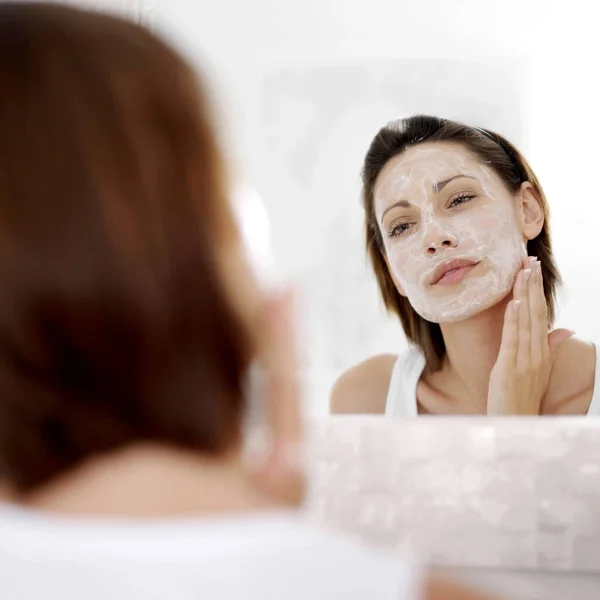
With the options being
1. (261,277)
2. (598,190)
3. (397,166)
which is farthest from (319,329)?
(261,277)

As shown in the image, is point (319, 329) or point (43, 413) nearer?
point (43, 413)

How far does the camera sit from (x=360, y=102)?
58.9 inches

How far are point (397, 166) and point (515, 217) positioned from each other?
9.2 inches

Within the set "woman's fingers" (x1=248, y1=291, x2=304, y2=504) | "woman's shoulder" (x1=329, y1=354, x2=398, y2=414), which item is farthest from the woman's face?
"woman's fingers" (x1=248, y1=291, x2=304, y2=504)

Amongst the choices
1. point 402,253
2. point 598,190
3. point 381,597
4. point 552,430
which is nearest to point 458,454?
point 552,430

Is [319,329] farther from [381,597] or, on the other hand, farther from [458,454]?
[381,597]

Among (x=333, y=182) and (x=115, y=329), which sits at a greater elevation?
(x=333, y=182)

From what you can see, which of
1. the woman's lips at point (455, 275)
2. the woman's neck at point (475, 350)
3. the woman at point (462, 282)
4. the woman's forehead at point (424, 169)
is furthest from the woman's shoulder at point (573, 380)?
the woman's forehead at point (424, 169)

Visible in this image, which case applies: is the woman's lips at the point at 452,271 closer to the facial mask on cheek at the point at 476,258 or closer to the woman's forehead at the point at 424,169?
the facial mask on cheek at the point at 476,258

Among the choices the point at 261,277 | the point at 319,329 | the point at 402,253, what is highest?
the point at 402,253

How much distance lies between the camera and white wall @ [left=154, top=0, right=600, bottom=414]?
1430 mm

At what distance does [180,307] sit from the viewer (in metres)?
0.34

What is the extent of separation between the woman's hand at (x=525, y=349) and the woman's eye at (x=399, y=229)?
0.72ft

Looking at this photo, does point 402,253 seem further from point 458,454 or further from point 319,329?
point 458,454
